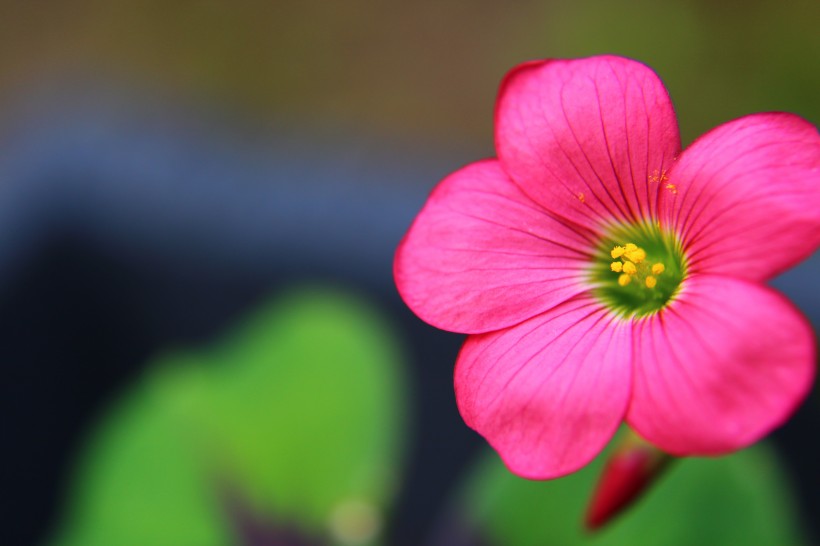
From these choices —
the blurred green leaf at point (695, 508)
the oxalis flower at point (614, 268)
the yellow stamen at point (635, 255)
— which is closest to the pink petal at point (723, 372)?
the oxalis flower at point (614, 268)

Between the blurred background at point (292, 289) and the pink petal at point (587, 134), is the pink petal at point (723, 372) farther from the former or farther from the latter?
the blurred background at point (292, 289)

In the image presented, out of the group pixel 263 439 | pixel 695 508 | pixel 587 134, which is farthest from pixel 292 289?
pixel 587 134

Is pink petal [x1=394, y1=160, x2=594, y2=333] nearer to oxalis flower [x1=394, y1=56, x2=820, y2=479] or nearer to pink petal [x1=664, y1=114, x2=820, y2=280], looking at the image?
oxalis flower [x1=394, y1=56, x2=820, y2=479]

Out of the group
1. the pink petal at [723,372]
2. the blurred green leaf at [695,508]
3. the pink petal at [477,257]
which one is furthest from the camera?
the blurred green leaf at [695,508]

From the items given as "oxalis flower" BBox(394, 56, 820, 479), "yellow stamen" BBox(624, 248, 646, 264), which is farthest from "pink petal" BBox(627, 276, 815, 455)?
"yellow stamen" BBox(624, 248, 646, 264)

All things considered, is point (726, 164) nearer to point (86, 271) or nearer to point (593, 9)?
point (86, 271)
